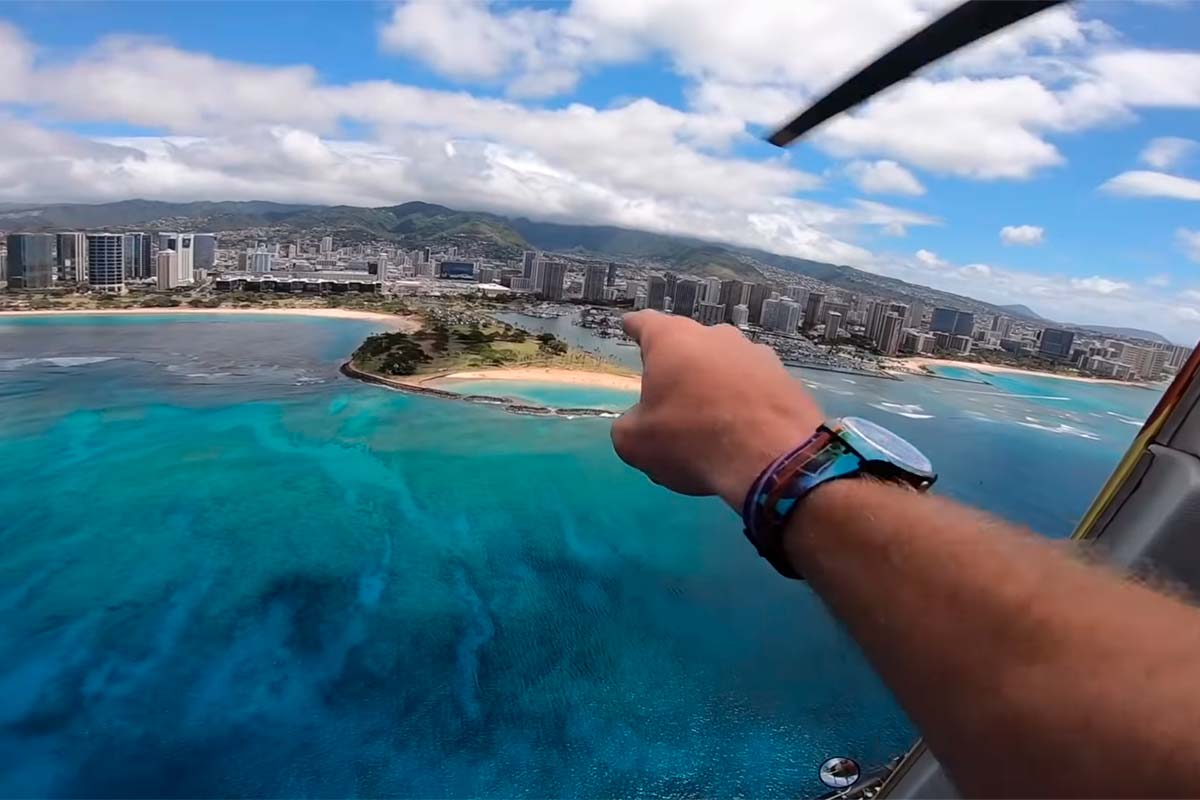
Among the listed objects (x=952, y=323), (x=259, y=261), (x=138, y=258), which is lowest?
(x=138, y=258)

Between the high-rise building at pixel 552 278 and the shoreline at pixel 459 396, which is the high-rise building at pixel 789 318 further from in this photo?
the high-rise building at pixel 552 278

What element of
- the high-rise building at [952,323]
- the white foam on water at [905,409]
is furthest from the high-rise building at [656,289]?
the high-rise building at [952,323]

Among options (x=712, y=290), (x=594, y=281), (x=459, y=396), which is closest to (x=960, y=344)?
(x=594, y=281)

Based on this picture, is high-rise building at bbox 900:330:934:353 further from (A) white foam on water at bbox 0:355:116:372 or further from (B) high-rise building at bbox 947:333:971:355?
(A) white foam on water at bbox 0:355:116:372

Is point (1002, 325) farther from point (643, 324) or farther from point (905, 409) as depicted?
point (643, 324)

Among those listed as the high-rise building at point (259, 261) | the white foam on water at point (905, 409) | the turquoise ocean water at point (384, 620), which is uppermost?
the high-rise building at point (259, 261)
